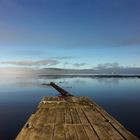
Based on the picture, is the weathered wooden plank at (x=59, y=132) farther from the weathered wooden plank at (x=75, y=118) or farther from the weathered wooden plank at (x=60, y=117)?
the weathered wooden plank at (x=75, y=118)

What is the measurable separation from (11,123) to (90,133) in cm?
1120

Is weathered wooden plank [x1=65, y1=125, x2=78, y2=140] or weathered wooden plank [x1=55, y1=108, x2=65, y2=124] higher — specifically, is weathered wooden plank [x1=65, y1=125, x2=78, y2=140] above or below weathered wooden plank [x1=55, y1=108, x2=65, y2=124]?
below

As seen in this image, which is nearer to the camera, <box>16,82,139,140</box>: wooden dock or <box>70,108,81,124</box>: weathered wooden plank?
<box>16,82,139,140</box>: wooden dock

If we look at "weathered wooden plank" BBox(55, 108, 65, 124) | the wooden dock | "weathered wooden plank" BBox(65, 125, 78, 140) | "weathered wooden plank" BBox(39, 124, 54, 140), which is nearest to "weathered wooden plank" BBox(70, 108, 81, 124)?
the wooden dock

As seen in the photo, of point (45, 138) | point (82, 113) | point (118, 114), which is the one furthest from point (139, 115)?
point (45, 138)

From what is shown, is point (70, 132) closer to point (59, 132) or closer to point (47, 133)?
point (59, 132)

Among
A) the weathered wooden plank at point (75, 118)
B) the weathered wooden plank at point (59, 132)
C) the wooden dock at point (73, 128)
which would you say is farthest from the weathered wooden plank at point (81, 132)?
the weathered wooden plank at point (75, 118)

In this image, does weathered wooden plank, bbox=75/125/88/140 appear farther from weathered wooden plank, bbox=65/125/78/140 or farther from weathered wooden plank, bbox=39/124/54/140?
weathered wooden plank, bbox=39/124/54/140

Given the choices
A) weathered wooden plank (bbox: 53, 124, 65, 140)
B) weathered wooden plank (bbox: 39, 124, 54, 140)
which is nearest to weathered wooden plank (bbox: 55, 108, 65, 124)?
weathered wooden plank (bbox: 53, 124, 65, 140)

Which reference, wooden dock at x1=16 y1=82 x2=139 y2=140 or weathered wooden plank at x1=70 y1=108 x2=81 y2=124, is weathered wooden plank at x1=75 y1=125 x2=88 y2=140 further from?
weathered wooden plank at x1=70 y1=108 x2=81 y2=124

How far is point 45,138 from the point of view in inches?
402

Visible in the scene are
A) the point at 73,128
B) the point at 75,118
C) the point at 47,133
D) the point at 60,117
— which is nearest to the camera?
the point at 47,133

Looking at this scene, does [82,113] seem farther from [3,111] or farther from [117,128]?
[3,111]

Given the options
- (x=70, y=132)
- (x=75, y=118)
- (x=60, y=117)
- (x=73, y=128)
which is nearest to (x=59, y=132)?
(x=70, y=132)
